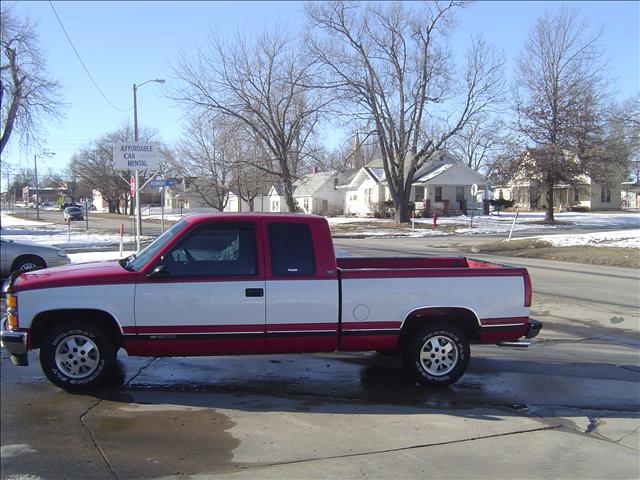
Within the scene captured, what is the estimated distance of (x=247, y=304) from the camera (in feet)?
17.2

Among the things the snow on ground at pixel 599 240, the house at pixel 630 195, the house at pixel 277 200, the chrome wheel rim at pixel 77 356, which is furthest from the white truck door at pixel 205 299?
the house at pixel 277 200

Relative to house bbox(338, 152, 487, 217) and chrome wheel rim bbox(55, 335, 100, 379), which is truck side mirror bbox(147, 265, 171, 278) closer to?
chrome wheel rim bbox(55, 335, 100, 379)

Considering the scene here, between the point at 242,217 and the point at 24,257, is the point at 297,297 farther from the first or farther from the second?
the point at 24,257

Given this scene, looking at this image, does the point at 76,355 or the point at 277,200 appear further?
the point at 277,200

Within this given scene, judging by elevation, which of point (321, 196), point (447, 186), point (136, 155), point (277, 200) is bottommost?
point (136, 155)

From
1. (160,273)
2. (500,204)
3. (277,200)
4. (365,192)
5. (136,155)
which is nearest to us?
(160,273)

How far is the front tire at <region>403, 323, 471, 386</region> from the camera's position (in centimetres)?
560

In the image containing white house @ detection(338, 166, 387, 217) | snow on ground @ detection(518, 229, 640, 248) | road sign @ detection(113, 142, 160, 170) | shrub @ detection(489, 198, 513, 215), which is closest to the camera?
road sign @ detection(113, 142, 160, 170)

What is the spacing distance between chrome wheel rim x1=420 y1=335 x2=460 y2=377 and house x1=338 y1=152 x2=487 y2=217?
165ft

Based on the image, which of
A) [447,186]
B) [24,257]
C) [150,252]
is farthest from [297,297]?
[447,186]

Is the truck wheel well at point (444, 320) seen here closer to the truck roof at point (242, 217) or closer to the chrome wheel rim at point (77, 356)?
the truck roof at point (242, 217)

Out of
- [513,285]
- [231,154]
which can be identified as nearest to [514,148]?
[231,154]

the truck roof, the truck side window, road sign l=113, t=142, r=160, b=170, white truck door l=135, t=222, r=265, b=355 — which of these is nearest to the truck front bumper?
white truck door l=135, t=222, r=265, b=355

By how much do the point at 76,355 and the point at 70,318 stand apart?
0.35 meters
